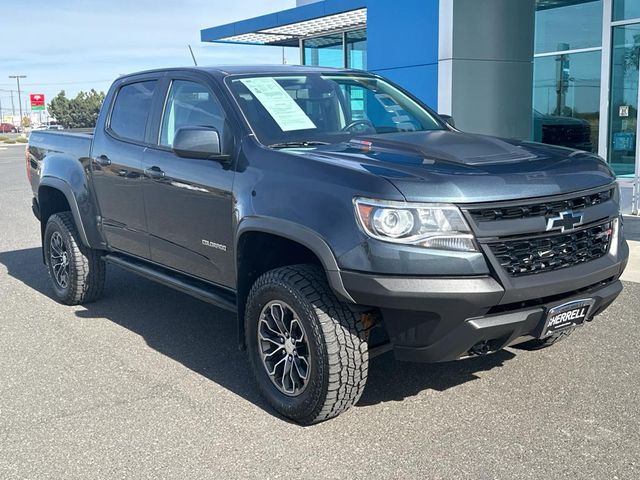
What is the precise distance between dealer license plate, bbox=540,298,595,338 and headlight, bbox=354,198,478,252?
0.59m

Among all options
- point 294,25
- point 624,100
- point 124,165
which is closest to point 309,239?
point 124,165

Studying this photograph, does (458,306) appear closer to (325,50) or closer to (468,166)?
(468,166)

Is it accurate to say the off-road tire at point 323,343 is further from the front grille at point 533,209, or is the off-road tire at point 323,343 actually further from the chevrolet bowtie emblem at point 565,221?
the chevrolet bowtie emblem at point 565,221

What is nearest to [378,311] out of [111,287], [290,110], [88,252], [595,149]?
[290,110]

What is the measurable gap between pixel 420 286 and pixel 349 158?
33.8 inches

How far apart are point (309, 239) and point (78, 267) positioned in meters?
3.28

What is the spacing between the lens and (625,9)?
11789 mm

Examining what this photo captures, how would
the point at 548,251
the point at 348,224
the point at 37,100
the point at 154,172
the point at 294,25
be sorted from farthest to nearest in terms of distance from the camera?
1. the point at 37,100
2. the point at 294,25
3. the point at 154,172
4. the point at 548,251
5. the point at 348,224

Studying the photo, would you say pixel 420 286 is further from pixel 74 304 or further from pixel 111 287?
pixel 111 287

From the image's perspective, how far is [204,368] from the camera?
487cm

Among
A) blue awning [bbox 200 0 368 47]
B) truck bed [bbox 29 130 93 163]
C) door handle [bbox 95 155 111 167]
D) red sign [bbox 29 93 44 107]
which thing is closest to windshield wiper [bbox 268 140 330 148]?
door handle [bbox 95 155 111 167]

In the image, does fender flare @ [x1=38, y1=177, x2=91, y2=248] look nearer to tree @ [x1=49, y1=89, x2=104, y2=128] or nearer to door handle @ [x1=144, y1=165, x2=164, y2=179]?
door handle @ [x1=144, y1=165, x2=164, y2=179]

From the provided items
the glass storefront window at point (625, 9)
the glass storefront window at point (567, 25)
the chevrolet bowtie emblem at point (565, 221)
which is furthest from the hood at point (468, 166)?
the glass storefront window at point (567, 25)

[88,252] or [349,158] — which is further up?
[349,158]
